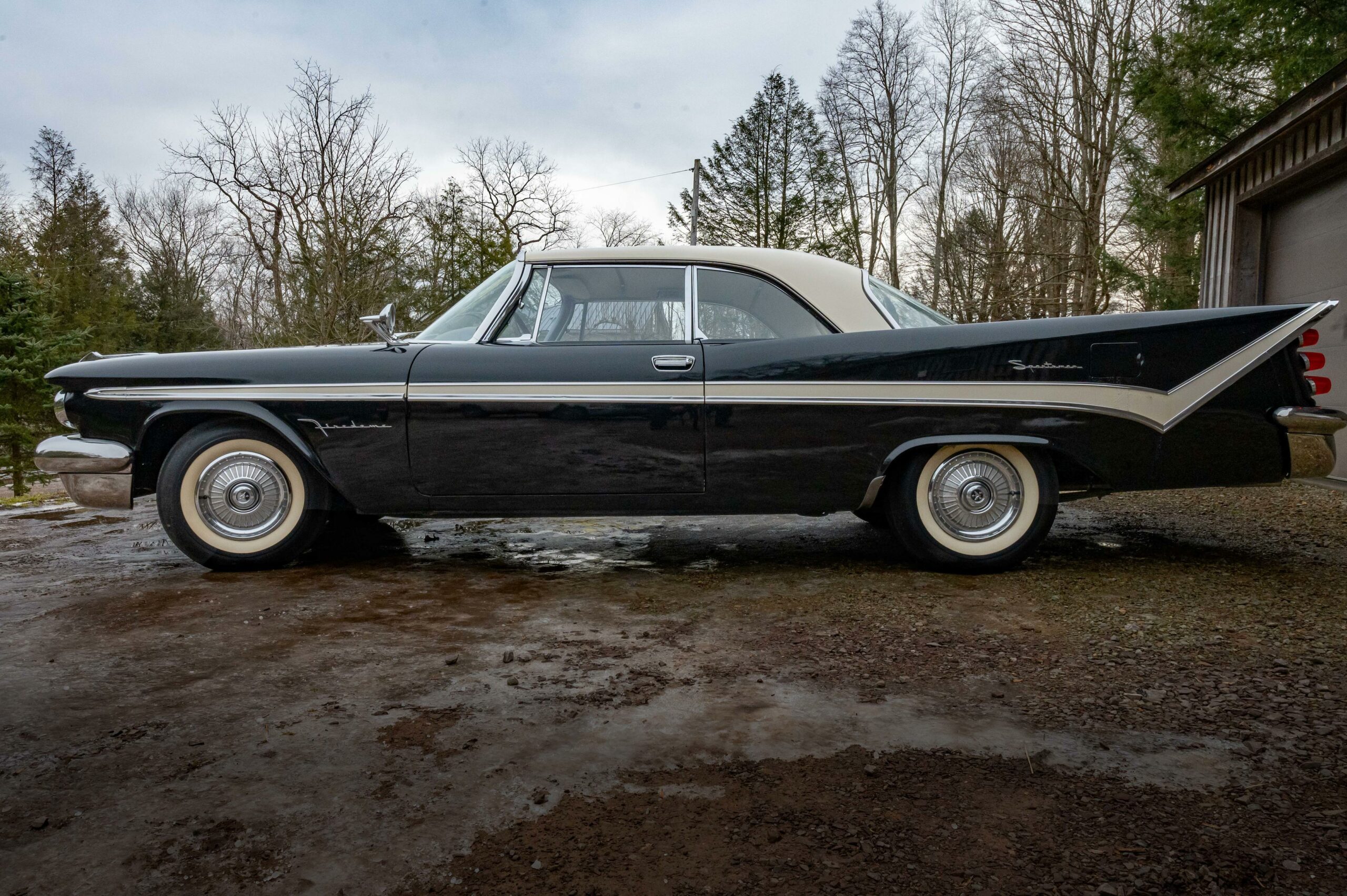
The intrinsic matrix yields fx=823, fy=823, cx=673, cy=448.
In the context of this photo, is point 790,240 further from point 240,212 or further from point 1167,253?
point 240,212

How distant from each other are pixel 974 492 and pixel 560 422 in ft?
6.36

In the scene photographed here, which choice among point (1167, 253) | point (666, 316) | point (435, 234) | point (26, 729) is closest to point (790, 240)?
point (435, 234)

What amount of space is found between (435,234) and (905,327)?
2328cm

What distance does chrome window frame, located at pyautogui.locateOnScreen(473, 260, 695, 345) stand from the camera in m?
3.92

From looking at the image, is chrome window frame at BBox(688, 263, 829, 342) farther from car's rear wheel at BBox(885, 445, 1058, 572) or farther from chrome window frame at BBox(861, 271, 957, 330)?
car's rear wheel at BBox(885, 445, 1058, 572)

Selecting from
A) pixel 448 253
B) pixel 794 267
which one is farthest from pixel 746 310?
pixel 448 253

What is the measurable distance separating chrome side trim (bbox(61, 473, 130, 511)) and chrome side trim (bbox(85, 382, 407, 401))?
14.5 inches

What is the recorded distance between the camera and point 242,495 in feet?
12.9

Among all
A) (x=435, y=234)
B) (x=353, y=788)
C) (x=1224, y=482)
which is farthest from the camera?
(x=435, y=234)

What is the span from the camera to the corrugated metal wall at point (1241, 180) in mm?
6691

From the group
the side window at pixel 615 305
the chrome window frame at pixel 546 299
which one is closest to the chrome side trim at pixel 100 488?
the chrome window frame at pixel 546 299

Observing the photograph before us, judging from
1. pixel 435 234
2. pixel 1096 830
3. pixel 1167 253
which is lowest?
pixel 1096 830

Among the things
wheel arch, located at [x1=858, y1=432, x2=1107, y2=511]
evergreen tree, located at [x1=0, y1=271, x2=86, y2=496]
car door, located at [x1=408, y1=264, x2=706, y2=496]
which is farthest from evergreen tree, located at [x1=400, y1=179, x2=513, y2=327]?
wheel arch, located at [x1=858, y1=432, x2=1107, y2=511]

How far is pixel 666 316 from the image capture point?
158 inches
